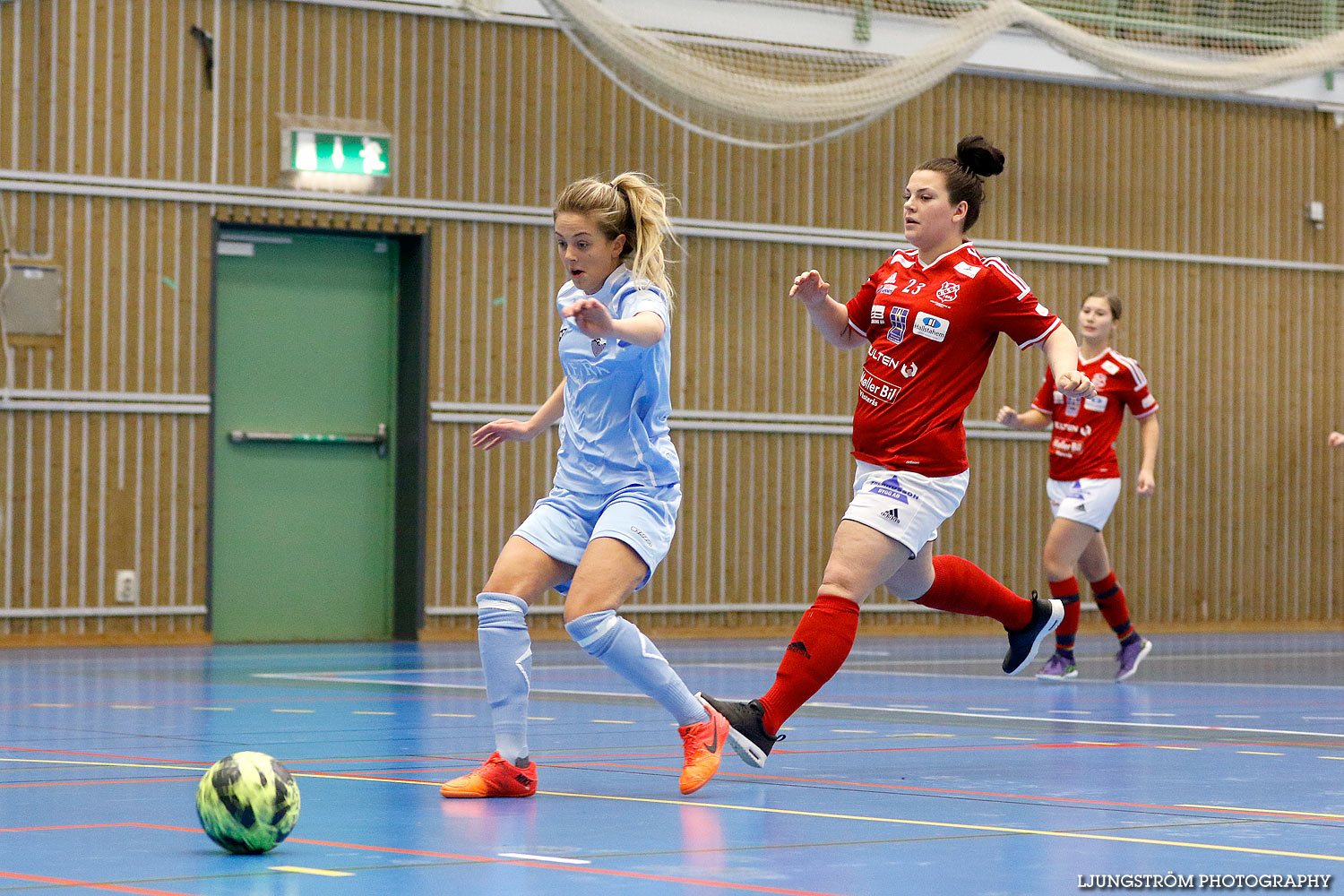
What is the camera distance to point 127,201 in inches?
558

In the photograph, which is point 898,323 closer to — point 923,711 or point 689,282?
point 923,711

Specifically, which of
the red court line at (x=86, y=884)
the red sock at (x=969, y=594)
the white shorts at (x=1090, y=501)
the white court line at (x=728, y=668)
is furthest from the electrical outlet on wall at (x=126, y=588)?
the red court line at (x=86, y=884)

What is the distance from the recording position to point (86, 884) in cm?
342

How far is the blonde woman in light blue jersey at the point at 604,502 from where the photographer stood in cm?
500

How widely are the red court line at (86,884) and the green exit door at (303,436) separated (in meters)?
11.3

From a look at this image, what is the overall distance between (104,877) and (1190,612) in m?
16.2

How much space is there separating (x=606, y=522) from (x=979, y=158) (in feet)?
A: 6.02

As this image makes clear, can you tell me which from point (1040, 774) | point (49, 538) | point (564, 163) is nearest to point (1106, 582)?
point (1040, 774)

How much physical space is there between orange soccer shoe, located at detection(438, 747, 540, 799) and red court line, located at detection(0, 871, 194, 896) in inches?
59.3

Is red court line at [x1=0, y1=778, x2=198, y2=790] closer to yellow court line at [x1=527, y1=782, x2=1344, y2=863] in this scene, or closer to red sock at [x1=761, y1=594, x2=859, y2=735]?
yellow court line at [x1=527, y1=782, x2=1344, y2=863]

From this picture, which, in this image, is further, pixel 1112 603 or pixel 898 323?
pixel 1112 603

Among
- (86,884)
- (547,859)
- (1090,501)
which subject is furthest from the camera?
(1090,501)

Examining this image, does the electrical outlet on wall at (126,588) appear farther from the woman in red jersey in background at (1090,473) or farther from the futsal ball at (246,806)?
the futsal ball at (246,806)

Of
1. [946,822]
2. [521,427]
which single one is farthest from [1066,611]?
[946,822]
